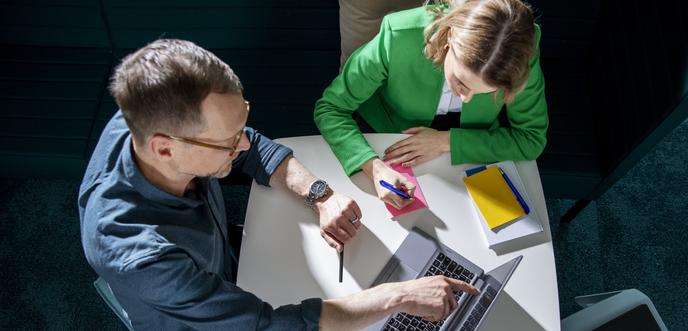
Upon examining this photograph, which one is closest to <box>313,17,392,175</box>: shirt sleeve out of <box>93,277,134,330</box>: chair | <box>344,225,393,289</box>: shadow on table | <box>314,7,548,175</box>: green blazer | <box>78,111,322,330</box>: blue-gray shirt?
<box>314,7,548,175</box>: green blazer

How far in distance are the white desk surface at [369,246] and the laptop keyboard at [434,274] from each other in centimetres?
5

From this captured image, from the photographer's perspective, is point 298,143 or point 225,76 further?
point 298,143

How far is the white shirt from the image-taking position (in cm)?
191

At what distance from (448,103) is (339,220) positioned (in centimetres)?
60

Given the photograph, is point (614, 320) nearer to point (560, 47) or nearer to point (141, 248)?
point (560, 47)

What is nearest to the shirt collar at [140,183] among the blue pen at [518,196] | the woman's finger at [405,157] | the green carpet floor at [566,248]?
the woman's finger at [405,157]

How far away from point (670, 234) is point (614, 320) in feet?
3.26

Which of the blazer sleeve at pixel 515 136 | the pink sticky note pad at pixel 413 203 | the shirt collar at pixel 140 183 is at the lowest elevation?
the pink sticky note pad at pixel 413 203

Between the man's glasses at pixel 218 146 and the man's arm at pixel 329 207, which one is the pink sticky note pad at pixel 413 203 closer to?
the man's arm at pixel 329 207

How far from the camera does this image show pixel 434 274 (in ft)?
5.10

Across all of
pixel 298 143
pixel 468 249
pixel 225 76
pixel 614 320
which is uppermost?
pixel 225 76

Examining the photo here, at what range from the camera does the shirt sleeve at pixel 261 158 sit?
1677mm

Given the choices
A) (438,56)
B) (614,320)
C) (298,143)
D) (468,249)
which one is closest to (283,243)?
(298,143)

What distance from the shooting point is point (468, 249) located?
62.8 inches
